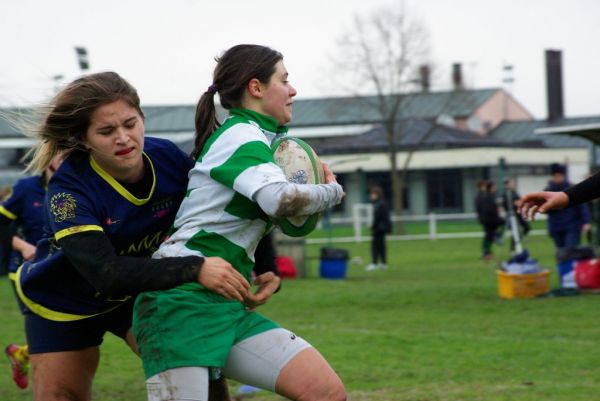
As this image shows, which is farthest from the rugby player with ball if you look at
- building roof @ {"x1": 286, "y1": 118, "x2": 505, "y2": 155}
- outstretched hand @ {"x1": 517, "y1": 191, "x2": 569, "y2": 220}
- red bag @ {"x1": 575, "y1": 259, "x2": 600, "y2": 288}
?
building roof @ {"x1": 286, "y1": 118, "x2": 505, "y2": 155}

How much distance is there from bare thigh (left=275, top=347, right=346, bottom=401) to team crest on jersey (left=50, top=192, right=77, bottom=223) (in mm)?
1017

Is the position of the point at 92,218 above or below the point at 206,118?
below

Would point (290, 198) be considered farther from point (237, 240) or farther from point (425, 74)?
point (425, 74)

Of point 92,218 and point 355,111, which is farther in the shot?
point 355,111

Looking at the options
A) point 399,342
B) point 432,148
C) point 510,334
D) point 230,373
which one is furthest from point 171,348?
point 432,148

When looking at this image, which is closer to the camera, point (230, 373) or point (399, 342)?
point (230, 373)

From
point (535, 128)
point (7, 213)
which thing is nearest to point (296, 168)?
point (7, 213)

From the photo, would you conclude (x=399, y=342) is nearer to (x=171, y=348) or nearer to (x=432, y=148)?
(x=171, y=348)

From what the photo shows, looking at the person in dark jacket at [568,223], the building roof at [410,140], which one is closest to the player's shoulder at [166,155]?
the person in dark jacket at [568,223]

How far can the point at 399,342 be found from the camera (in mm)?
10695

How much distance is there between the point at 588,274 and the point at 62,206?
12.6 m

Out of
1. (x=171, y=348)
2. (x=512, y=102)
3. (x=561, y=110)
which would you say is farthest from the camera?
(x=512, y=102)

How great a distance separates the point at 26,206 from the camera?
884 cm

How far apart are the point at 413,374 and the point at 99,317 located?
14.8 feet
